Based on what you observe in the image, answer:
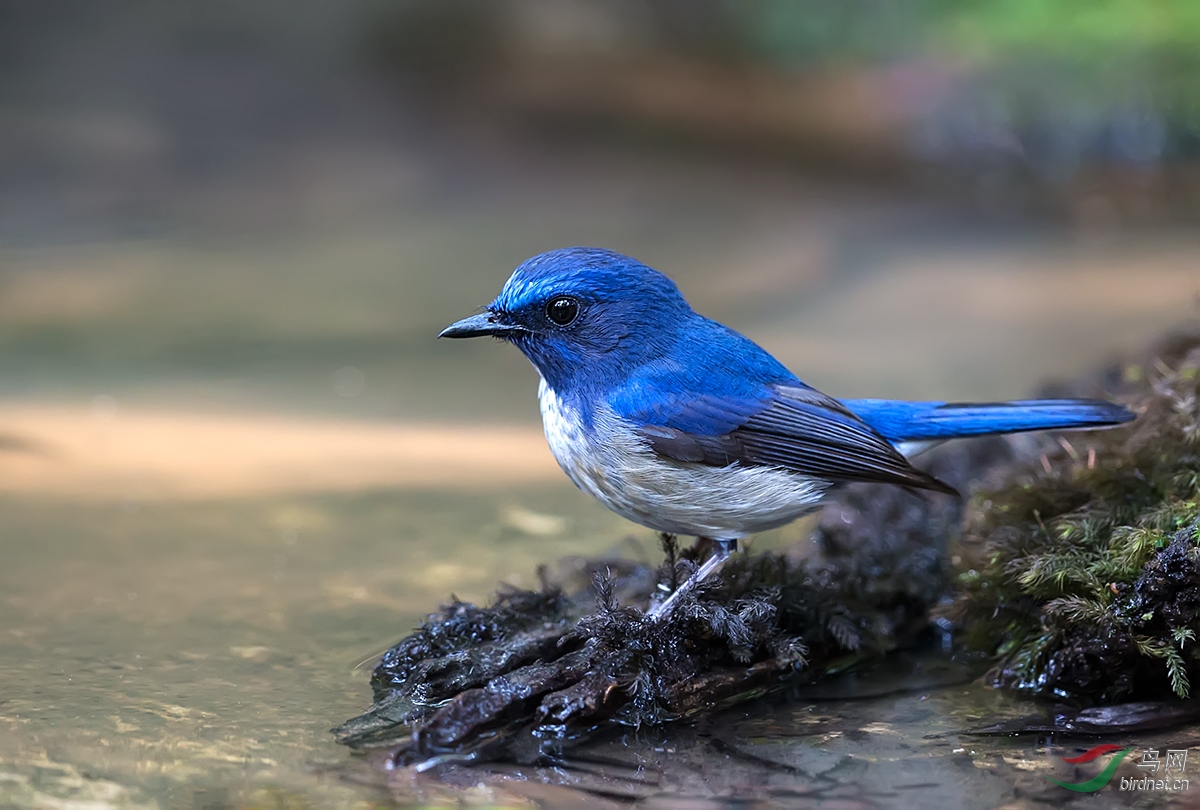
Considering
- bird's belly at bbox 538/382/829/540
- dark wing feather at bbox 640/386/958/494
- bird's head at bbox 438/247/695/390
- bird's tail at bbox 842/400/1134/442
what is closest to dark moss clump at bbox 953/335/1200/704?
bird's tail at bbox 842/400/1134/442

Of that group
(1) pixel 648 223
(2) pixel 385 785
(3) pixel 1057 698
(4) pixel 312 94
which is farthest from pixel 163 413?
(4) pixel 312 94

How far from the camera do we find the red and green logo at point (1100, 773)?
3.33 m

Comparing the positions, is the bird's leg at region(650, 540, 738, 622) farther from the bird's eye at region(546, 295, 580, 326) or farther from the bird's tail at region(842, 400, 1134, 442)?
the bird's eye at region(546, 295, 580, 326)

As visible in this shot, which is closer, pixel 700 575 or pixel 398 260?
pixel 700 575

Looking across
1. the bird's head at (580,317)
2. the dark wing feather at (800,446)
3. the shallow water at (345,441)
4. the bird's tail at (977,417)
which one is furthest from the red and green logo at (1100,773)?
the bird's head at (580,317)

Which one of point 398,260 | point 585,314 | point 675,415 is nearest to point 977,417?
point 675,415

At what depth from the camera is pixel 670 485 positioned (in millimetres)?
4199

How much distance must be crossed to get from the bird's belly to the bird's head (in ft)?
0.64

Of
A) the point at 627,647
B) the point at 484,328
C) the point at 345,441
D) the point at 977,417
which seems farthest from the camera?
the point at 345,441

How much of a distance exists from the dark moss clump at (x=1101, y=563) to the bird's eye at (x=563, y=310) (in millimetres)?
1667

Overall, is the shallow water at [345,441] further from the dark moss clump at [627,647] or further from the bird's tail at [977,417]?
the bird's tail at [977,417]

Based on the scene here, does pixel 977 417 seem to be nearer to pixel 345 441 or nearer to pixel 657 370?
pixel 657 370

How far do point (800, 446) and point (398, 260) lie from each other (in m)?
6.79

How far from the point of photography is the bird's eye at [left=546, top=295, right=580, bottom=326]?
14.3ft
